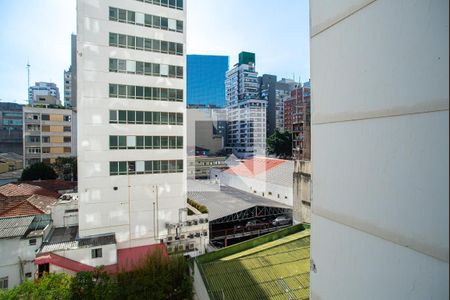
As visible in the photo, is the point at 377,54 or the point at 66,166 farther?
the point at 66,166

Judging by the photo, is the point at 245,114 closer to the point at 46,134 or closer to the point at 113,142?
the point at 46,134

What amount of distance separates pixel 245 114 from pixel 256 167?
2785 centimetres

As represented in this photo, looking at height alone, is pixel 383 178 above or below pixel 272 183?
above

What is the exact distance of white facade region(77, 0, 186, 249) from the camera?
35.6 ft

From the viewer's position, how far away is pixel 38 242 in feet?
33.6

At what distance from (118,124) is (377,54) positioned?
11.1m

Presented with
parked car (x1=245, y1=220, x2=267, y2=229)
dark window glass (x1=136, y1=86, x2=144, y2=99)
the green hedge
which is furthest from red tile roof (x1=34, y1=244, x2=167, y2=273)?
dark window glass (x1=136, y1=86, x2=144, y2=99)

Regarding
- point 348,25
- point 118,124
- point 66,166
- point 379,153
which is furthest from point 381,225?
point 66,166

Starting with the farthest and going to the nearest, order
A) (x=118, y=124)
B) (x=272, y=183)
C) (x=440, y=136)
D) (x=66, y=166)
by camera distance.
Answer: (x=66, y=166), (x=272, y=183), (x=118, y=124), (x=440, y=136)

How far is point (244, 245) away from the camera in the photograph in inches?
390

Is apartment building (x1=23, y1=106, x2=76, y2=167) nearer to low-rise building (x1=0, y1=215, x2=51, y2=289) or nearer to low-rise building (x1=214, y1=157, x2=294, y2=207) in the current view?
low-rise building (x1=214, y1=157, x2=294, y2=207)

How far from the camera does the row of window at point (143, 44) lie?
11.2 m

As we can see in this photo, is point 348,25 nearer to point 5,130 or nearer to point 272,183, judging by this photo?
point 272,183

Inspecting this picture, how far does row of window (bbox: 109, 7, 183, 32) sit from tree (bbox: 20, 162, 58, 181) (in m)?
→ 17.5
